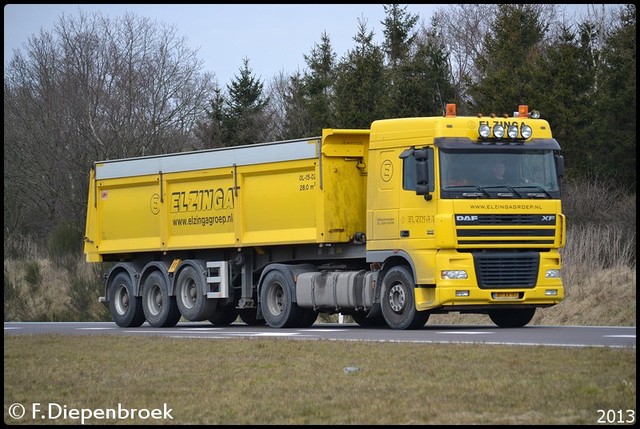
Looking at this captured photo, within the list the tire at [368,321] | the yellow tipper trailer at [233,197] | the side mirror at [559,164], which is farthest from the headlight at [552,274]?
the tire at [368,321]

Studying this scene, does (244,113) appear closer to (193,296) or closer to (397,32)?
(397,32)

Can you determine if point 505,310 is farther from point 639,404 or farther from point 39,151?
point 39,151

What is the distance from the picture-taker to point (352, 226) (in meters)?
23.6

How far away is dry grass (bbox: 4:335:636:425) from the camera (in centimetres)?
1107

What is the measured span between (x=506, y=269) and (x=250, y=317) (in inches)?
304

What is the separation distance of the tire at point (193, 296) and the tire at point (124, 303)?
1513mm

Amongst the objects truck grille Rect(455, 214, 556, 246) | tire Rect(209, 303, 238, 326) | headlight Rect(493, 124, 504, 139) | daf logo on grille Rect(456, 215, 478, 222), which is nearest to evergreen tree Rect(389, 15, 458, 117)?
tire Rect(209, 303, 238, 326)

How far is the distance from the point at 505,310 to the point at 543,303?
1430mm

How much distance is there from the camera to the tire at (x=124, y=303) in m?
28.0

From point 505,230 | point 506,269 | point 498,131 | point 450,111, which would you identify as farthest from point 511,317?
point 450,111

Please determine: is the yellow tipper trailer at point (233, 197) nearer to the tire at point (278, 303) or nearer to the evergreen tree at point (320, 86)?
the tire at point (278, 303)

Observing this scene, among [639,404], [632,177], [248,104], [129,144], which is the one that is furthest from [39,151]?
[639,404]

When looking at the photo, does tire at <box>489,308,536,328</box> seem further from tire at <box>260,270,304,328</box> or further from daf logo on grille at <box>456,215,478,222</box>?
tire at <box>260,270,304,328</box>

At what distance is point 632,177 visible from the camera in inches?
1794
